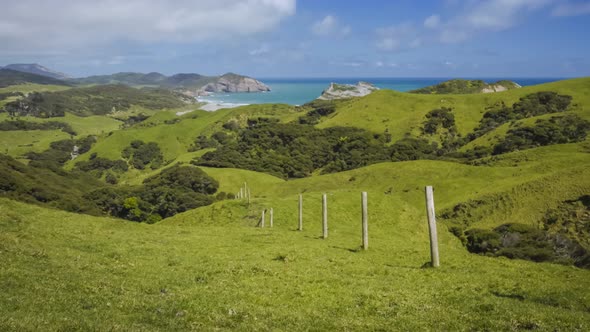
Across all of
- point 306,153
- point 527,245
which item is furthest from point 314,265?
point 306,153

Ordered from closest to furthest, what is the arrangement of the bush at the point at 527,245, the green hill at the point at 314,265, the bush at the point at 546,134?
the green hill at the point at 314,265, the bush at the point at 527,245, the bush at the point at 546,134

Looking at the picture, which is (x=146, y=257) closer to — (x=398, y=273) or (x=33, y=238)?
(x=33, y=238)

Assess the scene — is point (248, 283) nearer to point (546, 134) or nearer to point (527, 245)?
point (527, 245)

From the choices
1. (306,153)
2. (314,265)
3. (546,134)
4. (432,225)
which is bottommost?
(306,153)

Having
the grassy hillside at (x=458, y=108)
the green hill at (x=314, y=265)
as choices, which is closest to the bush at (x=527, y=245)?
the green hill at (x=314, y=265)

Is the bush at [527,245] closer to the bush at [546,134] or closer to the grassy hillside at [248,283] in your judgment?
the grassy hillside at [248,283]

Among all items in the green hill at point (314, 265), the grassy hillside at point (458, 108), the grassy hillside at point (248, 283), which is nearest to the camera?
the grassy hillside at point (248, 283)

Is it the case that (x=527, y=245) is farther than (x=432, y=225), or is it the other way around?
(x=527, y=245)

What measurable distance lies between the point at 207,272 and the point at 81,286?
19.1 ft

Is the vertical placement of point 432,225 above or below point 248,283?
above

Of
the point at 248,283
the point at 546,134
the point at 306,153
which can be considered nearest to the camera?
the point at 248,283

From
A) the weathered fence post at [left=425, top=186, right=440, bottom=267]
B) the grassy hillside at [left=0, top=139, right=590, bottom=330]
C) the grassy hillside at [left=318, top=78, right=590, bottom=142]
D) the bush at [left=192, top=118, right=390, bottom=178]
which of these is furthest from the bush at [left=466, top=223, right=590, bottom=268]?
the grassy hillside at [left=318, top=78, right=590, bottom=142]

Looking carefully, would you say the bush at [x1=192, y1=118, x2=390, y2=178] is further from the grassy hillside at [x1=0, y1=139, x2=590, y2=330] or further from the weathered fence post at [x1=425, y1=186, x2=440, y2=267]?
the weathered fence post at [x1=425, y1=186, x2=440, y2=267]

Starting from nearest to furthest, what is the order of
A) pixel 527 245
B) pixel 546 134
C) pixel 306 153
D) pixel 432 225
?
pixel 432 225 < pixel 527 245 < pixel 546 134 < pixel 306 153
